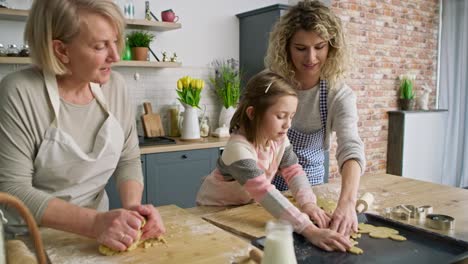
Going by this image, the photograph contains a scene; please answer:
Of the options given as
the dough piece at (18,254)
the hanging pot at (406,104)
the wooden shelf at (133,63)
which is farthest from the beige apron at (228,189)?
the hanging pot at (406,104)

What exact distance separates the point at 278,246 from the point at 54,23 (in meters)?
0.88

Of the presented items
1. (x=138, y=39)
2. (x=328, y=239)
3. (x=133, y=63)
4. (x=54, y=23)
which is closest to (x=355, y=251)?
(x=328, y=239)

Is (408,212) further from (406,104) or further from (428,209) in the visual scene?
(406,104)

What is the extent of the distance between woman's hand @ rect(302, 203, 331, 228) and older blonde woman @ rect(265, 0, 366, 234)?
15 cm

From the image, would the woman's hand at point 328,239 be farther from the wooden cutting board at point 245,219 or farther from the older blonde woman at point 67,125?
the older blonde woman at point 67,125

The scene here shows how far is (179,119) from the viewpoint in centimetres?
364

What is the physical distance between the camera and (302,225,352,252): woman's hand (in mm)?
1134

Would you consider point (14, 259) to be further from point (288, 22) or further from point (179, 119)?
point (179, 119)

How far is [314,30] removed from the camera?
159cm

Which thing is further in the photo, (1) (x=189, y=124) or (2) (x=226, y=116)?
(2) (x=226, y=116)

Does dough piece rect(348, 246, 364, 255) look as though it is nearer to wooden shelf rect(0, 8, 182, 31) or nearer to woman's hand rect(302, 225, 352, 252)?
woman's hand rect(302, 225, 352, 252)

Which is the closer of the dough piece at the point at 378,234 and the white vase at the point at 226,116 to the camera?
the dough piece at the point at 378,234

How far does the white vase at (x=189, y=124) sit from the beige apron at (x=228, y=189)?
5.88ft

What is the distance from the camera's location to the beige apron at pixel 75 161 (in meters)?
1.20
